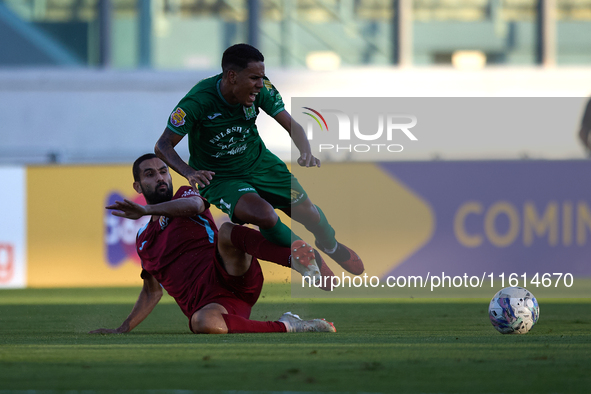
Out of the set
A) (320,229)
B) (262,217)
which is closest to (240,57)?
(262,217)

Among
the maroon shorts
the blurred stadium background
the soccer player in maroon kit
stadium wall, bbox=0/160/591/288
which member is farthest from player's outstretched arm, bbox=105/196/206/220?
the blurred stadium background

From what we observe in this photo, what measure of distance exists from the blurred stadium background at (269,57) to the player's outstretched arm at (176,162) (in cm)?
962

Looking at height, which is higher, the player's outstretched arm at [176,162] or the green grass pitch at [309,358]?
the player's outstretched arm at [176,162]

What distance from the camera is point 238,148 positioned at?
19.8 feet

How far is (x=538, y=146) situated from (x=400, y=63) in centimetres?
326

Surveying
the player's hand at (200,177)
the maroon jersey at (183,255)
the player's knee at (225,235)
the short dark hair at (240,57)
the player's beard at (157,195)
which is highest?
the short dark hair at (240,57)

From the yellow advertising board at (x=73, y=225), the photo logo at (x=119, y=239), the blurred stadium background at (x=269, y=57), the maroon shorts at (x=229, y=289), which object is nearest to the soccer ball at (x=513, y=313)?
the maroon shorts at (x=229, y=289)

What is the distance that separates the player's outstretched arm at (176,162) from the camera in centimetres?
533

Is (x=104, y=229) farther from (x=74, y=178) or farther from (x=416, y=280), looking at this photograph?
(x=416, y=280)

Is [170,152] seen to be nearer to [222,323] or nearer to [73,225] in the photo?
[222,323]

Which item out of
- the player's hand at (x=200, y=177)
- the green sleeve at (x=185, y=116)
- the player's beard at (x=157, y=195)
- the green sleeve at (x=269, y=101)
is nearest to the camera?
the player's hand at (x=200, y=177)

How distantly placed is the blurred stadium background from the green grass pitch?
909 centimetres

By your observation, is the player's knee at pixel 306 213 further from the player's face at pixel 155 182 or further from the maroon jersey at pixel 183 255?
the player's face at pixel 155 182

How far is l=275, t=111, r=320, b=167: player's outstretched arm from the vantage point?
5754mm
